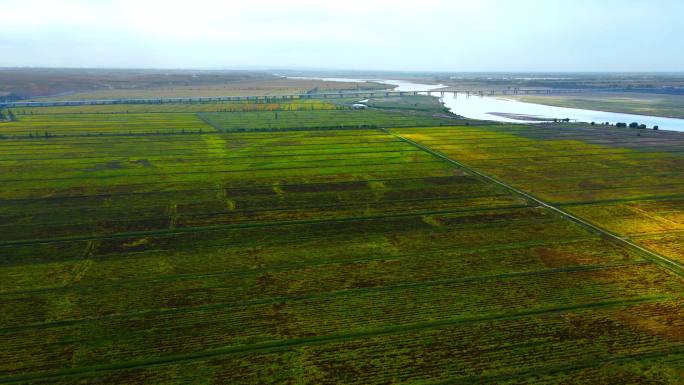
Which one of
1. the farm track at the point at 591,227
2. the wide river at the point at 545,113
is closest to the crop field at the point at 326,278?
the farm track at the point at 591,227

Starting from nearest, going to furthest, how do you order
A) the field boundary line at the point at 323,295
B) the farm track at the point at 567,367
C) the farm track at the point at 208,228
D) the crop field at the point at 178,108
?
the farm track at the point at 567,367 < the field boundary line at the point at 323,295 < the farm track at the point at 208,228 < the crop field at the point at 178,108

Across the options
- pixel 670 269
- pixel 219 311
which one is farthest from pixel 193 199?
pixel 670 269

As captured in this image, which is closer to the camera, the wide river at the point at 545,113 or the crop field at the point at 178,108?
the wide river at the point at 545,113

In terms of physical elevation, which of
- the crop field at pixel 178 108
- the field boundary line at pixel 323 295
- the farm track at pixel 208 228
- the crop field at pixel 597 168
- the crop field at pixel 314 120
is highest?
the crop field at pixel 178 108

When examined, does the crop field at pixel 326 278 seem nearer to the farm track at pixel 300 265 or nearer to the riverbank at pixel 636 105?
the farm track at pixel 300 265

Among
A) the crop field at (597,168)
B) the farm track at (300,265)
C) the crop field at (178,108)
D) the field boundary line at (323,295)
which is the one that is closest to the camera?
the field boundary line at (323,295)

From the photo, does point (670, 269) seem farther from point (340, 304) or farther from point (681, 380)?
point (340, 304)

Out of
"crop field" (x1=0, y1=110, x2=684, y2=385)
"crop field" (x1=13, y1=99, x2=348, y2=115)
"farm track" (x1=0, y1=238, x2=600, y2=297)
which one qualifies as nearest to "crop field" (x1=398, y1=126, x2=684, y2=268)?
"crop field" (x1=0, y1=110, x2=684, y2=385)
